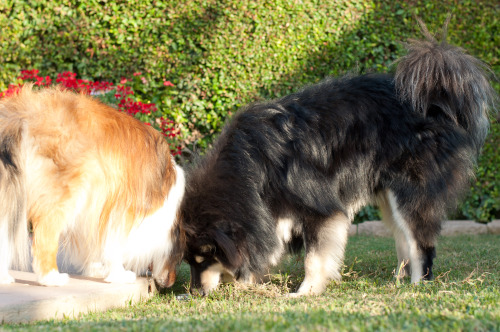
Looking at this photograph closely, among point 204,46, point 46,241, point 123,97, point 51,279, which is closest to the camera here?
point 46,241

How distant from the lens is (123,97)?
659 centimetres

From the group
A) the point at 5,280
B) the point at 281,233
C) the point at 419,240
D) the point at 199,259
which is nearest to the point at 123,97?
the point at 199,259

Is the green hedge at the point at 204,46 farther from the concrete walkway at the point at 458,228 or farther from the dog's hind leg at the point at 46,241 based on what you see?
the dog's hind leg at the point at 46,241

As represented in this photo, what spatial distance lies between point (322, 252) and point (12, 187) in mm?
2140

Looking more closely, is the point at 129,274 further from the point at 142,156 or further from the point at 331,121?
the point at 331,121

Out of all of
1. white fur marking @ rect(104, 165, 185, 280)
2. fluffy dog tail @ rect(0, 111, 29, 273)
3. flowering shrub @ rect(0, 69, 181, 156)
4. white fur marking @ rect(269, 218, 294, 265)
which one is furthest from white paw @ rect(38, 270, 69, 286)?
flowering shrub @ rect(0, 69, 181, 156)

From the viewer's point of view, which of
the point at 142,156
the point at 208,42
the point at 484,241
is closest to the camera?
the point at 142,156

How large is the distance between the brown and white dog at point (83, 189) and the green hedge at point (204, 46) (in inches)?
131

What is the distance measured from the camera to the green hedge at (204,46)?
283 inches

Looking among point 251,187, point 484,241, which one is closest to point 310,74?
point 484,241

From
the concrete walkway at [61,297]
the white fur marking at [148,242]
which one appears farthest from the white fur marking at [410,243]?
the concrete walkway at [61,297]

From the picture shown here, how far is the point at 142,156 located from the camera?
3.75 metres

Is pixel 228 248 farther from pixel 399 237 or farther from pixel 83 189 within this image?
pixel 399 237

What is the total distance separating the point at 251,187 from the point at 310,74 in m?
3.76
